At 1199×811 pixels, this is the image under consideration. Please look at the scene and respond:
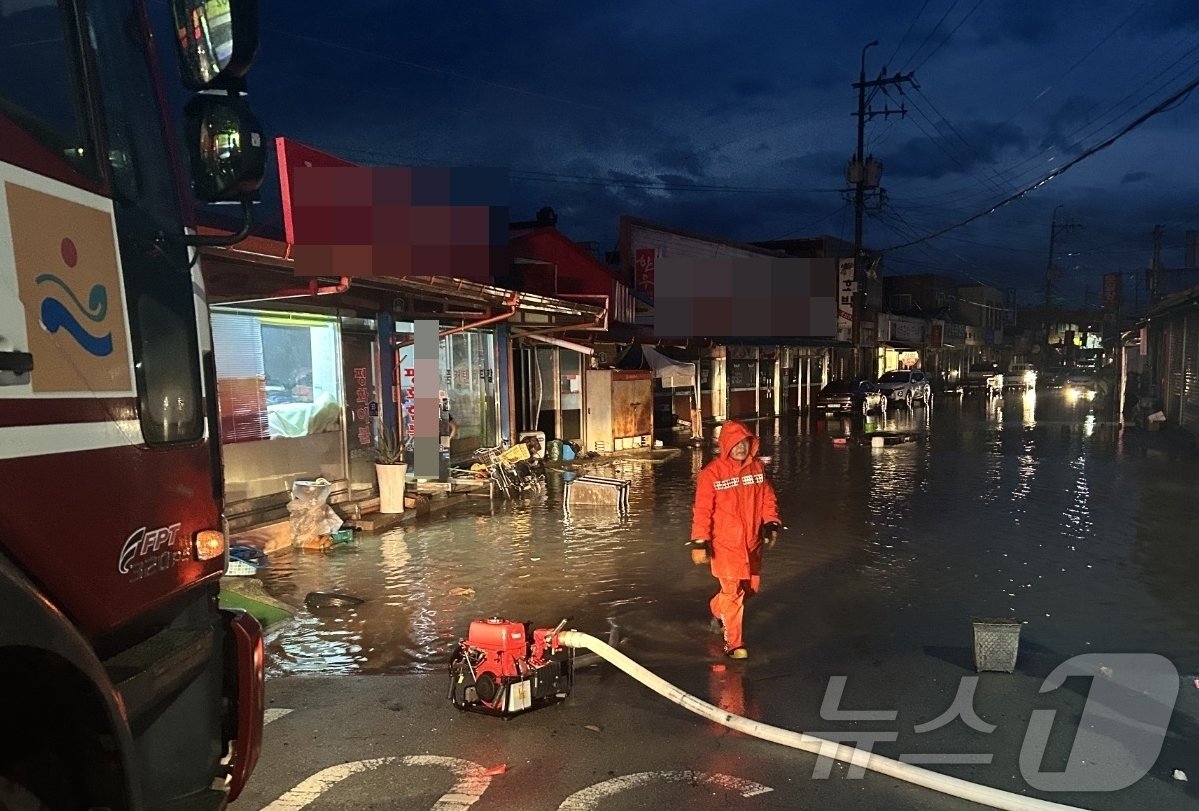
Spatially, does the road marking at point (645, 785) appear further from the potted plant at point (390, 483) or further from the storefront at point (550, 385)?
the storefront at point (550, 385)

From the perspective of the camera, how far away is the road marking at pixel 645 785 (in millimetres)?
3963

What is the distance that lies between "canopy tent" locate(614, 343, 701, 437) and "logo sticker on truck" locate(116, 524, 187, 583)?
54.9ft

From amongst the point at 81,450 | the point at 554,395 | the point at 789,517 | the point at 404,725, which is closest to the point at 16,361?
the point at 81,450

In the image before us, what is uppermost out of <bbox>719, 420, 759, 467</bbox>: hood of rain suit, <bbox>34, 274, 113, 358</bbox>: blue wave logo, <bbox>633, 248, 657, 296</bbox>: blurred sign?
<bbox>633, 248, 657, 296</bbox>: blurred sign

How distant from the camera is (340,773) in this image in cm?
430

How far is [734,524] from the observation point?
5852 mm

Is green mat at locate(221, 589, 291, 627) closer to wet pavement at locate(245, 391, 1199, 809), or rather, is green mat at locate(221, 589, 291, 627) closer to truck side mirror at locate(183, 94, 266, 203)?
wet pavement at locate(245, 391, 1199, 809)

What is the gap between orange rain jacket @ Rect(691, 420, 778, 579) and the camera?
230 inches

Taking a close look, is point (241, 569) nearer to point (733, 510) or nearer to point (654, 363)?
point (733, 510)

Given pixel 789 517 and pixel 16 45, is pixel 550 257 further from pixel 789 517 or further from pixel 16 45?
pixel 16 45

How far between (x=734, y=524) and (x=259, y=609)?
13.8 ft
